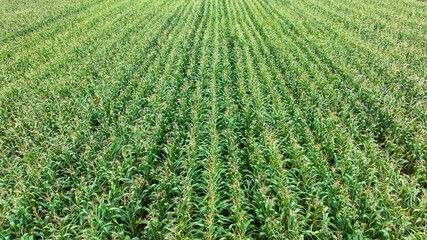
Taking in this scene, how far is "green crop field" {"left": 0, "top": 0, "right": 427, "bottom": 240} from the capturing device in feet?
13.4

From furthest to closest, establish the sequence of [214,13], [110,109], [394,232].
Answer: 1. [214,13]
2. [110,109]
3. [394,232]

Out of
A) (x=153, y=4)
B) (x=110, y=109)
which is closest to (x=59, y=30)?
(x=153, y=4)

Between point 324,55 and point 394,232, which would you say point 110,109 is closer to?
point 394,232

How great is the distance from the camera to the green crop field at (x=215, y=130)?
4.09 m

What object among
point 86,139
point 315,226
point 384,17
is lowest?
point 315,226

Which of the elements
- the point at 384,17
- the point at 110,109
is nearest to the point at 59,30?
the point at 110,109

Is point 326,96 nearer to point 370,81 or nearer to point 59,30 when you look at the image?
point 370,81

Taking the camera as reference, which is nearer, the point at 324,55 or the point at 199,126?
the point at 199,126

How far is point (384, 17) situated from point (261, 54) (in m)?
12.8

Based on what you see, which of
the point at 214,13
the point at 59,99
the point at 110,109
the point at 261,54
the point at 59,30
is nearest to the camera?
the point at 110,109

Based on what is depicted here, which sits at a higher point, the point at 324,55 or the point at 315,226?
the point at 324,55

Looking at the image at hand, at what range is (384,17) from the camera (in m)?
18.5

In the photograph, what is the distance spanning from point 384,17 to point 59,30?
2440 centimetres

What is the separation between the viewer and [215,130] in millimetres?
6137
